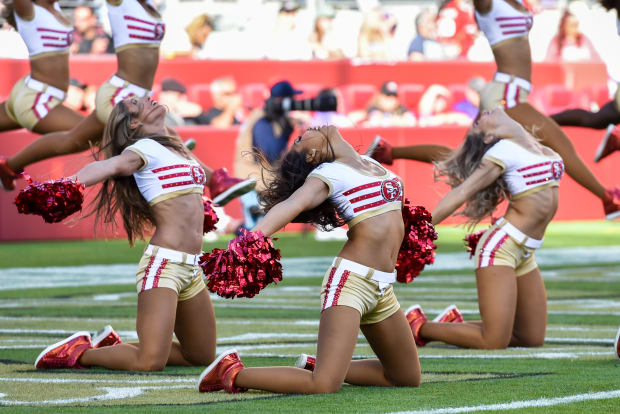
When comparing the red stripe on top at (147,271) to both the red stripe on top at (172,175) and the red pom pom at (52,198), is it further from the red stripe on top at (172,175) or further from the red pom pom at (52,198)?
the red pom pom at (52,198)

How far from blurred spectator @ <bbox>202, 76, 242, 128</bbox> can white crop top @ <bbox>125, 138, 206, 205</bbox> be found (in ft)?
32.1

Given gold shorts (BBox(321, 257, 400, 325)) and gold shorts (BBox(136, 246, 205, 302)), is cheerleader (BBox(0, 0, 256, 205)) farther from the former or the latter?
gold shorts (BBox(321, 257, 400, 325))

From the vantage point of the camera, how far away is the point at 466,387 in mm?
4707

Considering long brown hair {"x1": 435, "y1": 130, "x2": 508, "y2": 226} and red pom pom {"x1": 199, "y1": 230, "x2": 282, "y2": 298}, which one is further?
long brown hair {"x1": 435, "y1": 130, "x2": 508, "y2": 226}

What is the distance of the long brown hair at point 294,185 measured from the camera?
463 centimetres

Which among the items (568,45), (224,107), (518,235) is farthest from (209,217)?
(568,45)

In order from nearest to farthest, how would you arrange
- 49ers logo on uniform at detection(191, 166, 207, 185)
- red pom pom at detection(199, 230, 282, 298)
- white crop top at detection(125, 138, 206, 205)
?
red pom pom at detection(199, 230, 282, 298), white crop top at detection(125, 138, 206, 205), 49ers logo on uniform at detection(191, 166, 207, 185)

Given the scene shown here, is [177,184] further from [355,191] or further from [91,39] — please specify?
[91,39]

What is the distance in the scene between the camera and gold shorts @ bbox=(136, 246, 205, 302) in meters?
5.30

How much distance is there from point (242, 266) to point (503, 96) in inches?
187

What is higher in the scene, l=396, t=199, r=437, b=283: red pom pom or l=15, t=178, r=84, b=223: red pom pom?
l=15, t=178, r=84, b=223: red pom pom

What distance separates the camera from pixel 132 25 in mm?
7863

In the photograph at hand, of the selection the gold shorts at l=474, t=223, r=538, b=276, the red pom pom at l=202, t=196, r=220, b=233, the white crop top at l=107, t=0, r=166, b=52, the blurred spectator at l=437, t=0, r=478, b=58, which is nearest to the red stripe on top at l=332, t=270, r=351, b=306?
the red pom pom at l=202, t=196, r=220, b=233

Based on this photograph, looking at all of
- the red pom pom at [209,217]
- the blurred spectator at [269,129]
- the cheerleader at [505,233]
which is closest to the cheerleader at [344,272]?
the red pom pom at [209,217]
